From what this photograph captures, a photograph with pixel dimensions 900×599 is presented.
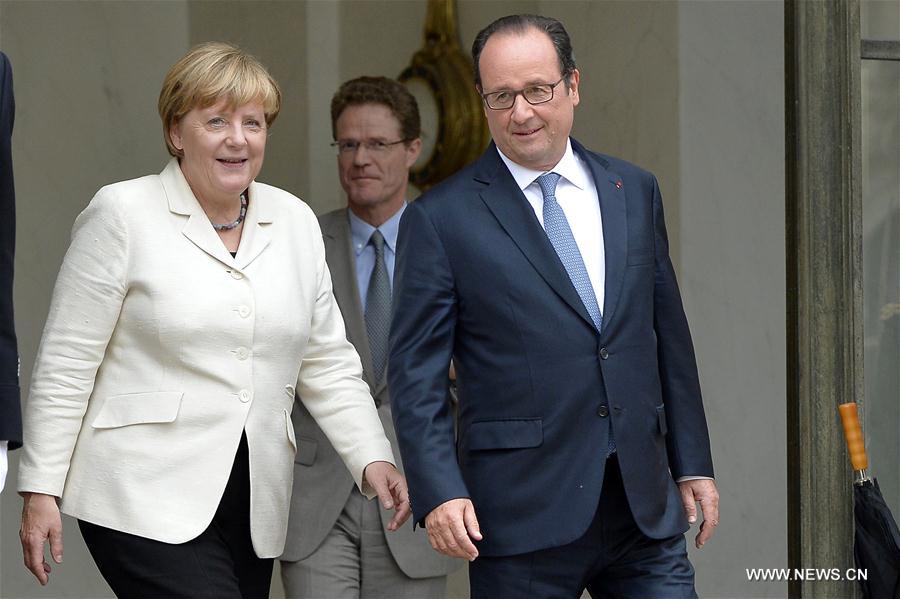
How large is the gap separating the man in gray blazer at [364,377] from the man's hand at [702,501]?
0.90 m

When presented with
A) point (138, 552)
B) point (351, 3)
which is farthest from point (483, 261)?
point (351, 3)

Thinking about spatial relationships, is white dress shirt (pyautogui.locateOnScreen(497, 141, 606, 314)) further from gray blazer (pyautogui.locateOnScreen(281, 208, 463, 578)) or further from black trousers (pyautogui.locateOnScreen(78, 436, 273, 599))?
gray blazer (pyautogui.locateOnScreen(281, 208, 463, 578))

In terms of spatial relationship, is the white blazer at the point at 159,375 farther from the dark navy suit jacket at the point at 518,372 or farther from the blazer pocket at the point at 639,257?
the blazer pocket at the point at 639,257

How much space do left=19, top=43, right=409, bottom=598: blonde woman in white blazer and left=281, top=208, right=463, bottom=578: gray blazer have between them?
22.5 inches

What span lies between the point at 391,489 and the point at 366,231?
3.71ft

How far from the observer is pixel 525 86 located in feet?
11.1

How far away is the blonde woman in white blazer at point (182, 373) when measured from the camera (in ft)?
10.8

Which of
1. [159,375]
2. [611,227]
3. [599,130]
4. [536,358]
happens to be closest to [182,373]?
[159,375]

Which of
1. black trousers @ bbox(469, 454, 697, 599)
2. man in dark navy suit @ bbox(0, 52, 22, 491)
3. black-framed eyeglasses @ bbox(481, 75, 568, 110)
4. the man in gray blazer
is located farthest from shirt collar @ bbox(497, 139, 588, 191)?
man in dark navy suit @ bbox(0, 52, 22, 491)

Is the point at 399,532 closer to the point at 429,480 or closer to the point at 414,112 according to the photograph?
the point at 429,480

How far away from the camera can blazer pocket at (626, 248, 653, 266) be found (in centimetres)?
343

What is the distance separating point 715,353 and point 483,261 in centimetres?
188

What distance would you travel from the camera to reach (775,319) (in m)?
5.04
